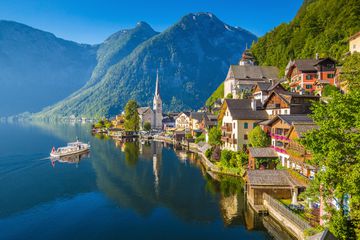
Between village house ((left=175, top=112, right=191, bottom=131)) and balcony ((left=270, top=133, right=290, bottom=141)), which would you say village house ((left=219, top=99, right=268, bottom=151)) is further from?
village house ((left=175, top=112, right=191, bottom=131))

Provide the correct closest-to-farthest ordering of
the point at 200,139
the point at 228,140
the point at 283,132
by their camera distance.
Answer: the point at 283,132 < the point at 228,140 < the point at 200,139

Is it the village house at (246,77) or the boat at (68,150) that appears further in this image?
the village house at (246,77)

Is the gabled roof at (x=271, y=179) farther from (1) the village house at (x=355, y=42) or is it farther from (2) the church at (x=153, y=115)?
(2) the church at (x=153, y=115)

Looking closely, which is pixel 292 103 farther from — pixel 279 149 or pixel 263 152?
pixel 263 152

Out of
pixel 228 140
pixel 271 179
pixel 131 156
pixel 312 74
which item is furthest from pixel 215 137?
pixel 271 179

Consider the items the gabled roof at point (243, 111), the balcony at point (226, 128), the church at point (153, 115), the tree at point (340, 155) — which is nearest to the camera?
the tree at point (340, 155)

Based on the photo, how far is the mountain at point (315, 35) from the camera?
315 feet

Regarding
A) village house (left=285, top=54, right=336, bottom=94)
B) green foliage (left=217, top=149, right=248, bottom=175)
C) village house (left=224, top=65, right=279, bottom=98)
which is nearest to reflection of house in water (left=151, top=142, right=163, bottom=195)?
green foliage (left=217, top=149, right=248, bottom=175)

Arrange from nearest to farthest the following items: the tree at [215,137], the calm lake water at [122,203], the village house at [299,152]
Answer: the calm lake water at [122,203] → the village house at [299,152] → the tree at [215,137]

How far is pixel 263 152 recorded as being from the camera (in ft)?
174

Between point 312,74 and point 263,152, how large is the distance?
37899 millimetres

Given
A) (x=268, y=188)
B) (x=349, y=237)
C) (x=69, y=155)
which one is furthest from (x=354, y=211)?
(x=69, y=155)

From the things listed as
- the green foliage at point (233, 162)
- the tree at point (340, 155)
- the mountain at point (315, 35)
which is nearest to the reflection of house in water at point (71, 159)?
the green foliage at point (233, 162)

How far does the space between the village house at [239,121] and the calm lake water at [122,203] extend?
1067 cm
